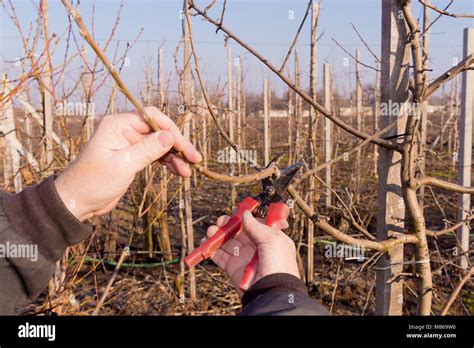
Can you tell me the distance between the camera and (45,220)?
1.15 m

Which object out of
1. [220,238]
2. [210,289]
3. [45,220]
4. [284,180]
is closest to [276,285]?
[220,238]

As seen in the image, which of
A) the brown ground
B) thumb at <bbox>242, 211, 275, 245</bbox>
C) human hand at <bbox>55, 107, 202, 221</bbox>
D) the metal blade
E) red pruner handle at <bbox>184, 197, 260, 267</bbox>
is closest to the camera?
human hand at <bbox>55, 107, 202, 221</bbox>

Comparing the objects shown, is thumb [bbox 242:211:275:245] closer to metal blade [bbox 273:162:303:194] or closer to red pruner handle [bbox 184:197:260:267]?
red pruner handle [bbox 184:197:260:267]

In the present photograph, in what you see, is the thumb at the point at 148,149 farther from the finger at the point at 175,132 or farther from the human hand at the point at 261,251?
the human hand at the point at 261,251

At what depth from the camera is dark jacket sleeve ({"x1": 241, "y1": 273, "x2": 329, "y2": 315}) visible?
3.59ft

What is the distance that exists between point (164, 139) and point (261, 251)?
15.8 inches

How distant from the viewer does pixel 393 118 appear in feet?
6.95

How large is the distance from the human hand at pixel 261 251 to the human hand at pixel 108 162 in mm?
331

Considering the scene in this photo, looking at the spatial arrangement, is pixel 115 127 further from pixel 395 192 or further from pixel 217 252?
pixel 395 192

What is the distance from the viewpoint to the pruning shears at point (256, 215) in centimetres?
134

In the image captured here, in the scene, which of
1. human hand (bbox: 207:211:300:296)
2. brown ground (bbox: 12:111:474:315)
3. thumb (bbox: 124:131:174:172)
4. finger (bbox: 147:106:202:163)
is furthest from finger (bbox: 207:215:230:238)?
brown ground (bbox: 12:111:474:315)

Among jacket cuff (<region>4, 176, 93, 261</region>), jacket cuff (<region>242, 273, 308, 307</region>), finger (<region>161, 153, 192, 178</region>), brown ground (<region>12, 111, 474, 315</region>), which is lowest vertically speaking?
brown ground (<region>12, 111, 474, 315</region>)
